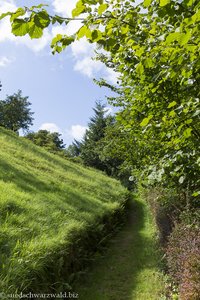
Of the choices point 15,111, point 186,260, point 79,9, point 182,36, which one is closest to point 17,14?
point 79,9

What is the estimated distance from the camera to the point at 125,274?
826cm

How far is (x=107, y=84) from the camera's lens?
38.4 feet

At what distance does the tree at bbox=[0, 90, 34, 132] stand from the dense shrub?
188ft

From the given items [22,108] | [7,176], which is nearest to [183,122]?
[7,176]

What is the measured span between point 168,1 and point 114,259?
8469 millimetres

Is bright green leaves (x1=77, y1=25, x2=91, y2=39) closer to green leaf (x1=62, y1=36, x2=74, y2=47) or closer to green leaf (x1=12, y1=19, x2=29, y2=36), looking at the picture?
green leaf (x1=62, y1=36, x2=74, y2=47)

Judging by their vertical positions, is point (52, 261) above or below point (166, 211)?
below

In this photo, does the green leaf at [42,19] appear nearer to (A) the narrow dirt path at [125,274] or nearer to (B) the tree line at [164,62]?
(B) the tree line at [164,62]

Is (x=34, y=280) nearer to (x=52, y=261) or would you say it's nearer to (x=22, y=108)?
(x=52, y=261)

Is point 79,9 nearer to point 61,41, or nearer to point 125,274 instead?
point 61,41

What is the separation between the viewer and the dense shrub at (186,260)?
5285mm

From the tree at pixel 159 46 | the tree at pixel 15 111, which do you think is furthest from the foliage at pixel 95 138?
the tree at pixel 159 46

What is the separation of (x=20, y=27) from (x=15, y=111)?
6398 centimetres

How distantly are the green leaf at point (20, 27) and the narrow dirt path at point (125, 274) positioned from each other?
568 cm
